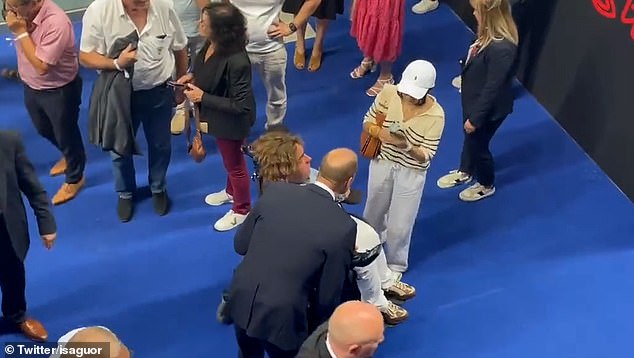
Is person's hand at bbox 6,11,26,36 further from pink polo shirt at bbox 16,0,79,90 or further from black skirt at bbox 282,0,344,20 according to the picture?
black skirt at bbox 282,0,344,20

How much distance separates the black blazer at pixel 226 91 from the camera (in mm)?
4383

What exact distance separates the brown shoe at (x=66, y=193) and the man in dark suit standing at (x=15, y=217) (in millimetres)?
1119

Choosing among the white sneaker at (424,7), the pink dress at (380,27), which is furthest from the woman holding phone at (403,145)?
the white sneaker at (424,7)

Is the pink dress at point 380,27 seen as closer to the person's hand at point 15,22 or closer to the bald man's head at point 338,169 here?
the person's hand at point 15,22

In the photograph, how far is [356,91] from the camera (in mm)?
6496

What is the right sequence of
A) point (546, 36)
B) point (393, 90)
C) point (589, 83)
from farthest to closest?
point (546, 36), point (589, 83), point (393, 90)

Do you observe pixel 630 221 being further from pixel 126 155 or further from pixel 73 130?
pixel 73 130

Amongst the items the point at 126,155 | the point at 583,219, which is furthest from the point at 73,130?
the point at 583,219

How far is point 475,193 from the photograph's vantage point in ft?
18.0

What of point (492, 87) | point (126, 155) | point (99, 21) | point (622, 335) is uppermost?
point (99, 21)

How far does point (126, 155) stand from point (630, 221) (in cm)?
318

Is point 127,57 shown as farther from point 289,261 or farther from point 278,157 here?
point 289,261

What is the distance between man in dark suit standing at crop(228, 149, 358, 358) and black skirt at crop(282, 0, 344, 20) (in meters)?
2.94

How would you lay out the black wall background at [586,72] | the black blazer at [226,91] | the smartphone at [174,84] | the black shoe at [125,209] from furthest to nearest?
1. the black wall background at [586,72]
2. the black shoe at [125,209]
3. the smartphone at [174,84]
4. the black blazer at [226,91]
